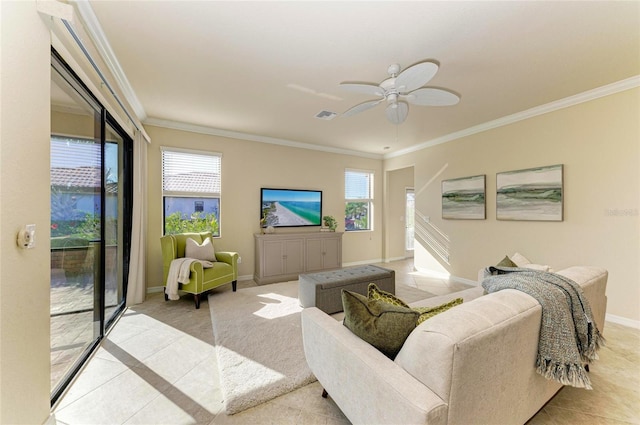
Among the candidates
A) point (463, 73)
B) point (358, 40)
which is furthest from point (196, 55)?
point (463, 73)

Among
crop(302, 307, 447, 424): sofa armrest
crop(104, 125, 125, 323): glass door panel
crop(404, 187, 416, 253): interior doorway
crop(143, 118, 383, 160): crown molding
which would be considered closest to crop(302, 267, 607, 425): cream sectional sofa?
crop(302, 307, 447, 424): sofa armrest

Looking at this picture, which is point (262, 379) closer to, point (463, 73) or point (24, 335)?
point (24, 335)

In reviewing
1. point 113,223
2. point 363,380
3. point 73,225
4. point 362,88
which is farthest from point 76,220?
point 362,88

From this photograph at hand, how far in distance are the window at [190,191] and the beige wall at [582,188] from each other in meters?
4.55

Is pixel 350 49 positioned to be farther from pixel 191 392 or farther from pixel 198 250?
pixel 198 250

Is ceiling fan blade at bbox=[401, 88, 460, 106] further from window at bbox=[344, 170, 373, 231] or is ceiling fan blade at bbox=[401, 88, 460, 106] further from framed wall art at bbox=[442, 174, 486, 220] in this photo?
window at bbox=[344, 170, 373, 231]

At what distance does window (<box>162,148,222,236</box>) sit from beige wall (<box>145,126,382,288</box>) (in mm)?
101

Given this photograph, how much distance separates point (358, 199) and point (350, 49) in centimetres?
416

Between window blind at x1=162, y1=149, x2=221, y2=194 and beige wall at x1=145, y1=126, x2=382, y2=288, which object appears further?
window blind at x1=162, y1=149, x2=221, y2=194

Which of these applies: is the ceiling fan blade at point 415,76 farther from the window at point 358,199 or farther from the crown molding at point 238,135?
the window at point 358,199

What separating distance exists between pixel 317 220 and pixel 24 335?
4.54 m

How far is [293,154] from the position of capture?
5.23 m

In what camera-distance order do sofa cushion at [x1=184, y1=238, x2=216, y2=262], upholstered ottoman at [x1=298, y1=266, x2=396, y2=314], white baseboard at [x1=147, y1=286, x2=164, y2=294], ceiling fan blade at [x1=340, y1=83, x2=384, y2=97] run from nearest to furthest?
ceiling fan blade at [x1=340, y1=83, x2=384, y2=97] → upholstered ottoman at [x1=298, y1=266, x2=396, y2=314] → sofa cushion at [x1=184, y1=238, x2=216, y2=262] → white baseboard at [x1=147, y1=286, x2=164, y2=294]

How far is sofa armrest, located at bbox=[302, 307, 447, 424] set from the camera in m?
0.90
